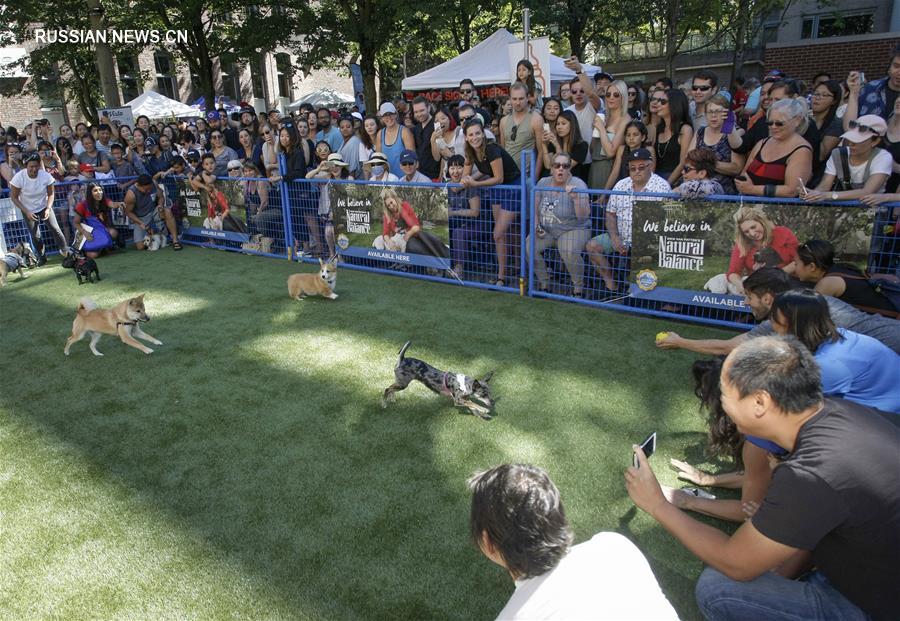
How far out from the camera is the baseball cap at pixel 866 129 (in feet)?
15.0

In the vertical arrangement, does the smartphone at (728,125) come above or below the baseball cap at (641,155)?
above

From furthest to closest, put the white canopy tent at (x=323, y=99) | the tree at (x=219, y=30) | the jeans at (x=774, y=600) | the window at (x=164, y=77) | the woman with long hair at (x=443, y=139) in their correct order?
the window at (x=164, y=77), the white canopy tent at (x=323, y=99), the tree at (x=219, y=30), the woman with long hair at (x=443, y=139), the jeans at (x=774, y=600)

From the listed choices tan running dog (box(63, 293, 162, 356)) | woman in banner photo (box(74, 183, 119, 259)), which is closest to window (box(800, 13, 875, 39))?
woman in banner photo (box(74, 183, 119, 259))

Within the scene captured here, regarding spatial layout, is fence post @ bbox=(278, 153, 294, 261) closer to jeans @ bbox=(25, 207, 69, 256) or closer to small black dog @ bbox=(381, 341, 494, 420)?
jeans @ bbox=(25, 207, 69, 256)

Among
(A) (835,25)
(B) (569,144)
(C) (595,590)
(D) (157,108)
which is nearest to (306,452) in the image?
(C) (595,590)

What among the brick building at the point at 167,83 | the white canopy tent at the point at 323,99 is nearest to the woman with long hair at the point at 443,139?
the brick building at the point at 167,83

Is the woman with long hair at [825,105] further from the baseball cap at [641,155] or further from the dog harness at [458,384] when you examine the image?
the dog harness at [458,384]

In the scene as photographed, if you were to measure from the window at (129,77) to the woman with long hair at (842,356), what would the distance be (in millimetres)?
31100

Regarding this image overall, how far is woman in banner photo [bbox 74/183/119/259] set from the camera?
9828 mm

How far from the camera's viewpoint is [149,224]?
34.2 feet

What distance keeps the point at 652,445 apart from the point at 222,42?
24.3m

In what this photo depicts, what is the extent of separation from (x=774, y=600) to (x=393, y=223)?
609 cm

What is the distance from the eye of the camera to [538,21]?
1955cm

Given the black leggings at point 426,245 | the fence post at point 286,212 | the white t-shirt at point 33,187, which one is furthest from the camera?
the white t-shirt at point 33,187
